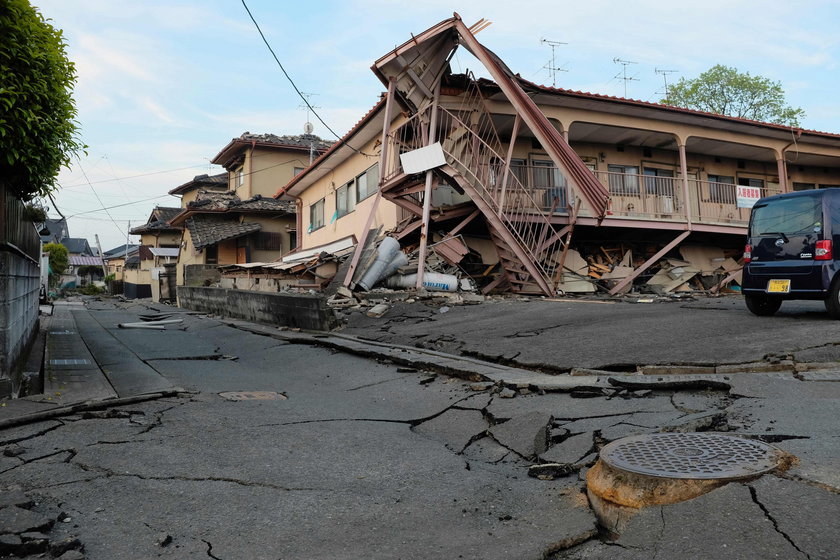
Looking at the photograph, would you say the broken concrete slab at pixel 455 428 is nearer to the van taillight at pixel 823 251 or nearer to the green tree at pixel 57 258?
the van taillight at pixel 823 251

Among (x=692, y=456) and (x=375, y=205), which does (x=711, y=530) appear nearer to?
(x=692, y=456)

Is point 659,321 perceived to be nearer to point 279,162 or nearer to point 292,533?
point 292,533

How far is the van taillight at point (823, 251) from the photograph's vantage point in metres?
6.75

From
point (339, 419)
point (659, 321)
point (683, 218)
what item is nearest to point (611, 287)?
point (683, 218)

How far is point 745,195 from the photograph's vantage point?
1652 centimetres

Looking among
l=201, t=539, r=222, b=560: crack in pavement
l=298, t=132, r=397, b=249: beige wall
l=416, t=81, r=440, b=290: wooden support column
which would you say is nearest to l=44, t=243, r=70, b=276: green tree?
l=298, t=132, r=397, b=249: beige wall

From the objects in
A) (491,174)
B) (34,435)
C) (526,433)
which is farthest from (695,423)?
(491,174)

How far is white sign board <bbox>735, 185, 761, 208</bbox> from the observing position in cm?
1638

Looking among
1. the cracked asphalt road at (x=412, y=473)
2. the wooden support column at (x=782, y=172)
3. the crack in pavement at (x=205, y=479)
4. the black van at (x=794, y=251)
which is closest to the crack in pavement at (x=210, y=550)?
the cracked asphalt road at (x=412, y=473)

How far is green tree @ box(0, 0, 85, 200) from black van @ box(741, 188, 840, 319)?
8466 mm

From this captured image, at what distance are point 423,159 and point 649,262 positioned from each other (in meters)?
7.34

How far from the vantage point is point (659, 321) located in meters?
7.88

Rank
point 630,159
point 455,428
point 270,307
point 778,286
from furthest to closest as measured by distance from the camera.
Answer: point 630,159 → point 270,307 → point 778,286 → point 455,428

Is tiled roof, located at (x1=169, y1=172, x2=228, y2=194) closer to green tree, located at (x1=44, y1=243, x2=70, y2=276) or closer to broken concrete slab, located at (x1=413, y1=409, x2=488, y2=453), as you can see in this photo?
green tree, located at (x1=44, y1=243, x2=70, y2=276)
